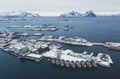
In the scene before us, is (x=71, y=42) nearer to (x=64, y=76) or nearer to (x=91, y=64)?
(x=91, y=64)

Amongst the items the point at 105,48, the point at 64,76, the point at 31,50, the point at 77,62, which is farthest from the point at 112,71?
the point at 31,50

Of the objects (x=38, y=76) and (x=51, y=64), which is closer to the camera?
(x=38, y=76)

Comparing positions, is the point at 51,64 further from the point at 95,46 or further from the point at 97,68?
the point at 95,46

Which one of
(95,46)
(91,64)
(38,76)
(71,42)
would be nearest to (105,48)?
(95,46)

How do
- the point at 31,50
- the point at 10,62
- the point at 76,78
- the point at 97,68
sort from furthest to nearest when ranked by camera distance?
the point at 31,50
the point at 10,62
the point at 97,68
the point at 76,78

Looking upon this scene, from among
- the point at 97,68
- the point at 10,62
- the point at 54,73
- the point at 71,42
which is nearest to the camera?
the point at 54,73

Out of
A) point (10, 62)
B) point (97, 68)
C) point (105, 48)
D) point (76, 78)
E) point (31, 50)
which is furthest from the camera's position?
point (105, 48)

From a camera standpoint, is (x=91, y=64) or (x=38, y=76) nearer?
(x=38, y=76)

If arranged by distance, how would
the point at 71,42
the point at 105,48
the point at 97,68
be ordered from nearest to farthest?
the point at 97,68 < the point at 105,48 < the point at 71,42
